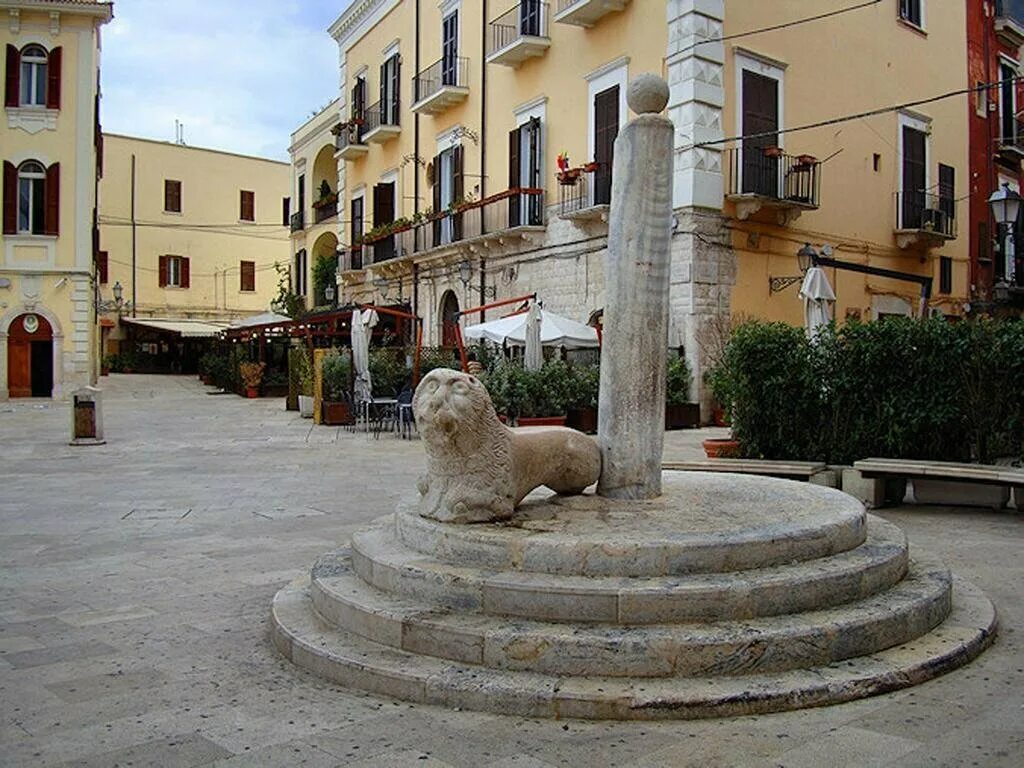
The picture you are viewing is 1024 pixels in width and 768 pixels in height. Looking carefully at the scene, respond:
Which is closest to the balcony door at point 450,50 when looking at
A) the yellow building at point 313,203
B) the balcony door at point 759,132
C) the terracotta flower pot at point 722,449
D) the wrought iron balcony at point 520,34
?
the wrought iron balcony at point 520,34

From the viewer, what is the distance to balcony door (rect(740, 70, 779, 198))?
16.2 m

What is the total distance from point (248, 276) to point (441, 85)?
23.0m

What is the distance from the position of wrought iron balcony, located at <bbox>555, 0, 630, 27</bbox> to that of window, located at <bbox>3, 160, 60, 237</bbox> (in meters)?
14.4

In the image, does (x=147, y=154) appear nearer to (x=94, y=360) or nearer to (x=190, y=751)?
(x=94, y=360)

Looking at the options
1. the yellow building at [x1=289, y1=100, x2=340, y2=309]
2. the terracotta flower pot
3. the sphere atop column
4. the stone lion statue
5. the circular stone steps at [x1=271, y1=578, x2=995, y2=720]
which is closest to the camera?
the circular stone steps at [x1=271, y1=578, x2=995, y2=720]

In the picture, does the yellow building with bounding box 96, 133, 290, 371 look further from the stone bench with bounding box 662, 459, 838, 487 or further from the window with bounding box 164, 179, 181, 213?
the stone bench with bounding box 662, 459, 838, 487

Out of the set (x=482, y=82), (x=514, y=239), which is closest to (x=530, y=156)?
(x=514, y=239)

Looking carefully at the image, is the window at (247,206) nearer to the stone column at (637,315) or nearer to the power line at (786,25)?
the power line at (786,25)

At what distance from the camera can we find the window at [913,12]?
19.5 meters

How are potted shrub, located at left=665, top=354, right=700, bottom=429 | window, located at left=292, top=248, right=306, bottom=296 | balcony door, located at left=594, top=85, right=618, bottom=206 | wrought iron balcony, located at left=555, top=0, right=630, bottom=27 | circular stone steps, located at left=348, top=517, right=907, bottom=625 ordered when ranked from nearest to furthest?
circular stone steps, located at left=348, top=517, right=907, bottom=625 < potted shrub, located at left=665, top=354, right=700, bottom=429 < wrought iron balcony, located at left=555, top=0, right=630, bottom=27 < balcony door, located at left=594, top=85, right=618, bottom=206 < window, located at left=292, top=248, right=306, bottom=296

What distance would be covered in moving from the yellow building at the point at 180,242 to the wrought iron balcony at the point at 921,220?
2777cm

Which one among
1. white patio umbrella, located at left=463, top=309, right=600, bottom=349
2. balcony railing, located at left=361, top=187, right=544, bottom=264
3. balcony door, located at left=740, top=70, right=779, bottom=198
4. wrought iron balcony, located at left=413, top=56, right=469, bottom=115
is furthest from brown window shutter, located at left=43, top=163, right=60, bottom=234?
balcony door, located at left=740, top=70, right=779, bottom=198

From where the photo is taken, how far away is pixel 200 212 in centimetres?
4119

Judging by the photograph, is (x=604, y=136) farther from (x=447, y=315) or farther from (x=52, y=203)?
(x=52, y=203)
